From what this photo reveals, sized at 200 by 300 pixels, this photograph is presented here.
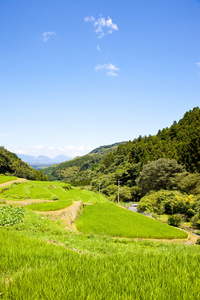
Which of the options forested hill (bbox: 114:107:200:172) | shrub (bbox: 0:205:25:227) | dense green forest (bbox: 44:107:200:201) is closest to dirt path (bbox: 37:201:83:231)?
shrub (bbox: 0:205:25:227)

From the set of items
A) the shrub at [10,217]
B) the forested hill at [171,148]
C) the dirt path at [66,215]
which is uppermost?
the forested hill at [171,148]

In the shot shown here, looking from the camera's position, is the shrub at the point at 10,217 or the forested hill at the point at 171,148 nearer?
the shrub at the point at 10,217

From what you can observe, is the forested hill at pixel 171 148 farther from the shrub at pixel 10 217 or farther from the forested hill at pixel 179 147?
the shrub at pixel 10 217

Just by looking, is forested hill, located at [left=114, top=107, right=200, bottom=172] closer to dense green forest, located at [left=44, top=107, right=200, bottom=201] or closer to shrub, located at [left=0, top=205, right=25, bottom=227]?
dense green forest, located at [left=44, top=107, right=200, bottom=201]

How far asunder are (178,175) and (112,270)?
1192 inches

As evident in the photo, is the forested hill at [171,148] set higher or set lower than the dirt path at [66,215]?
higher

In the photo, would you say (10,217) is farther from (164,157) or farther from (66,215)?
(164,157)

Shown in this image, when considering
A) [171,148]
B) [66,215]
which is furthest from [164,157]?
[66,215]

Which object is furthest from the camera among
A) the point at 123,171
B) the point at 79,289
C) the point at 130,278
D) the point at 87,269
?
the point at 123,171

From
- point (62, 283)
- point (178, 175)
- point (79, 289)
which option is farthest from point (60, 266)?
point (178, 175)

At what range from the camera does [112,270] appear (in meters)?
2.04

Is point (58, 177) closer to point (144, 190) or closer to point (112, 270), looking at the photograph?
point (144, 190)

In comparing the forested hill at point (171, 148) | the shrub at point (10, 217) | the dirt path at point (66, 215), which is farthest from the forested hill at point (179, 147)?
the shrub at point (10, 217)

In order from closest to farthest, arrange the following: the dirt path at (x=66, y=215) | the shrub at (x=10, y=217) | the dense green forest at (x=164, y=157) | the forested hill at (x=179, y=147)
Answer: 1. the shrub at (x=10, y=217)
2. the dirt path at (x=66, y=215)
3. the dense green forest at (x=164, y=157)
4. the forested hill at (x=179, y=147)
